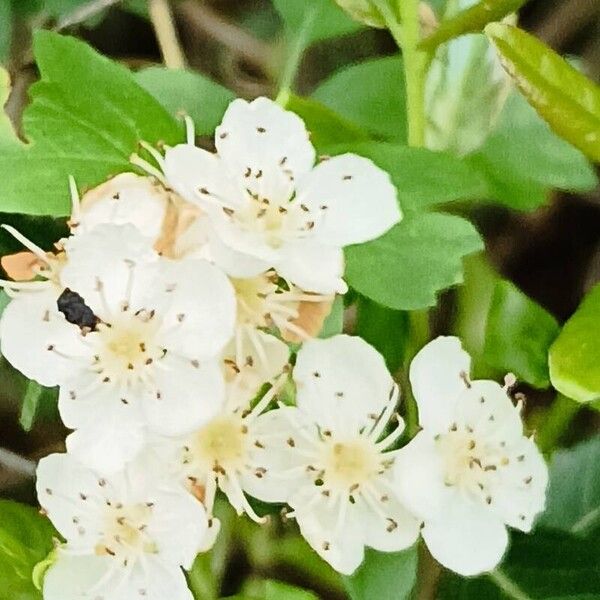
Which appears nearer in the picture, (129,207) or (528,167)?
(129,207)

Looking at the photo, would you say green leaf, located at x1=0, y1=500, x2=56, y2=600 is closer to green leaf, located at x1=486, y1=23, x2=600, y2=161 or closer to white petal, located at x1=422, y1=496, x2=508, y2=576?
white petal, located at x1=422, y1=496, x2=508, y2=576

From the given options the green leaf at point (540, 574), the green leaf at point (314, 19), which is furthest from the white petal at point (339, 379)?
the green leaf at point (314, 19)

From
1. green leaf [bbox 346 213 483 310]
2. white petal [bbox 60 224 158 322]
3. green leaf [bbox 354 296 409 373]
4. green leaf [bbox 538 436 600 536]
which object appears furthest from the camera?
green leaf [bbox 538 436 600 536]

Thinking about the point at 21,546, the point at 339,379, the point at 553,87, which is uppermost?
the point at 553,87

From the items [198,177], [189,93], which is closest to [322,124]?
[189,93]

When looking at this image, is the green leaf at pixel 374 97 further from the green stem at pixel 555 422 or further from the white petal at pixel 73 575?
the white petal at pixel 73 575

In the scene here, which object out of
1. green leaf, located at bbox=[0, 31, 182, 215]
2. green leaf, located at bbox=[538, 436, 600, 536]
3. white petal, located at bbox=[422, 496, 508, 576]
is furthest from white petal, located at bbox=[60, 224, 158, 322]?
green leaf, located at bbox=[538, 436, 600, 536]

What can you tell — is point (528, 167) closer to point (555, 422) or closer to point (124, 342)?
point (555, 422)
